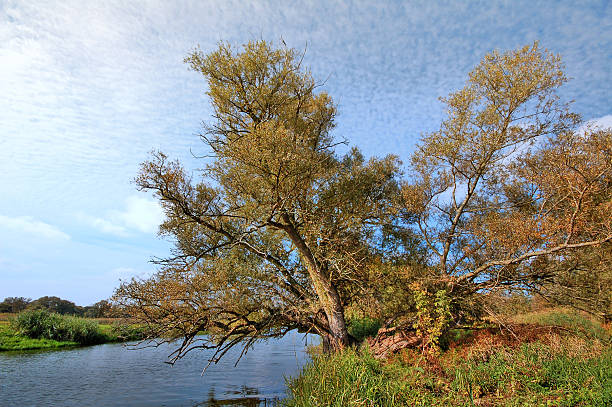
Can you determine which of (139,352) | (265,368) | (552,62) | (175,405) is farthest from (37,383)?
(552,62)

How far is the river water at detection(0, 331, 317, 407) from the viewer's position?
48.9 ft

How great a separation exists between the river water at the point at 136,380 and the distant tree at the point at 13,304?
40009mm

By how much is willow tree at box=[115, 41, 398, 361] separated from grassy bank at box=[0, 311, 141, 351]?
15.9 m

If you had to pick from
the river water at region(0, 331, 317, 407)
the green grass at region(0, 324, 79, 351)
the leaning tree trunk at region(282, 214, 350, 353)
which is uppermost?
the leaning tree trunk at region(282, 214, 350, 353)

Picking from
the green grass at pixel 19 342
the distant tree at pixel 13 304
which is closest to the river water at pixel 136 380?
the green grass at pixel 19 342

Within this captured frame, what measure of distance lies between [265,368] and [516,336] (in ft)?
45.6

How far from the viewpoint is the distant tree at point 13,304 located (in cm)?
A: 5755

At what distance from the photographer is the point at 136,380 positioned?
19266 millimetres

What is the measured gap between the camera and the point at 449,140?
16.3m

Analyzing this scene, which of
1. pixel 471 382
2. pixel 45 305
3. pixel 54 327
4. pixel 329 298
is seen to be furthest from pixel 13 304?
pixel 471 382

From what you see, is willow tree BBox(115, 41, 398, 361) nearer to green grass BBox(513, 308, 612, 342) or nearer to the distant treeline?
green grass BBox(513, 308, 612, 342)

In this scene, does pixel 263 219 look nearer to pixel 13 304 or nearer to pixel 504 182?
pixel 504 182

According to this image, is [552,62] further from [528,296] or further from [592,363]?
[592,363]

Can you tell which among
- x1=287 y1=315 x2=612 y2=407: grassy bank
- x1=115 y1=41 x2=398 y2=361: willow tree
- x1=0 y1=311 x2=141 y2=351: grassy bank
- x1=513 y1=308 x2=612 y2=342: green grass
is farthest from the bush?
x1=513 y1=308 x2=612 y2=342: green grass
